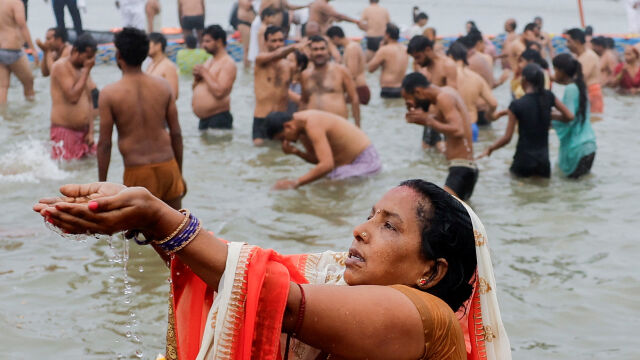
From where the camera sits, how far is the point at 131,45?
536 cm

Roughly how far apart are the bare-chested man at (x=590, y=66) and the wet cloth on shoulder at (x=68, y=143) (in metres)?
7.34

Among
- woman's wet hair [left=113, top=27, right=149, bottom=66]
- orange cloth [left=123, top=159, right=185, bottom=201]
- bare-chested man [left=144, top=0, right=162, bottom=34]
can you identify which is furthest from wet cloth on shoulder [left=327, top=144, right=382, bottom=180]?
bare-chested man [left=144, top=0, right=162, bottom=34]

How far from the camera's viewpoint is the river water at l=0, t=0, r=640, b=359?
15.3 feet

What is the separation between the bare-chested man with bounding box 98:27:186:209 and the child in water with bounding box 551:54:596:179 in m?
4.49

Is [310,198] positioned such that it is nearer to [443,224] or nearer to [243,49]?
[443,224]

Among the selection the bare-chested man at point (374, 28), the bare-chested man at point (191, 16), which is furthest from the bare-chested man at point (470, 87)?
the bare-chested man at point (191, 16)

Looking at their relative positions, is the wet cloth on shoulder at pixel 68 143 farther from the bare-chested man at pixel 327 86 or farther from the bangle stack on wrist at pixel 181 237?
the bangle stack on wrist at pixel 181 237

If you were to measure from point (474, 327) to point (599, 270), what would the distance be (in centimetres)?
386

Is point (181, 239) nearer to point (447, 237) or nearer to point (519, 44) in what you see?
point (447, 237)

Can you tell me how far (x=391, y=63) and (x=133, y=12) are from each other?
5393 mm

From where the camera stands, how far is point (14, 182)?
26.1 ft

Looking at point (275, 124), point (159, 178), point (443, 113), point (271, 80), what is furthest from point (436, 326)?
point (271, 80)

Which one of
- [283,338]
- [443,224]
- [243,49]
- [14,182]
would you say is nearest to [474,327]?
[443,224]

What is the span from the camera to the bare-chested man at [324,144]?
23.3 feet
